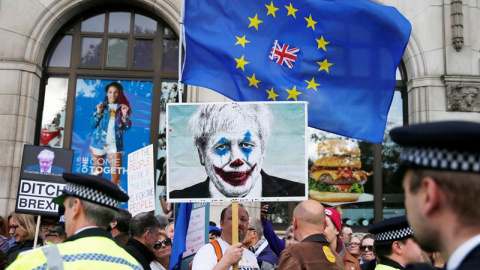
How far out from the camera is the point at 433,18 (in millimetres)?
11828

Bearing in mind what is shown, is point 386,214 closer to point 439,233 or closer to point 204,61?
point 204,61

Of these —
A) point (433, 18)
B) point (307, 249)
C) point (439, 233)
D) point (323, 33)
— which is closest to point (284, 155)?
point (307, 249)

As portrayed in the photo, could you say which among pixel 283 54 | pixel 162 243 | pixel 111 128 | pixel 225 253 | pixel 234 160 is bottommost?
pixel 162 243

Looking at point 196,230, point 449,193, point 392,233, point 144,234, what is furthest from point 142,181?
point 449,193

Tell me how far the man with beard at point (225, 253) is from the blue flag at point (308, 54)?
188 cm

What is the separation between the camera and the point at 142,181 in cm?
788

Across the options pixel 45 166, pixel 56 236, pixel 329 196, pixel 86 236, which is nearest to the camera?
pixel 86 236

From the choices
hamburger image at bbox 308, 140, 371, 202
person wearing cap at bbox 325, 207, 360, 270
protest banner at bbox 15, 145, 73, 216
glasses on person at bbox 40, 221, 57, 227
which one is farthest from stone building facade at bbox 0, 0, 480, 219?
person wearing cap at bbox 325, 207, 360, 270

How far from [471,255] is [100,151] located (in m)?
10.7

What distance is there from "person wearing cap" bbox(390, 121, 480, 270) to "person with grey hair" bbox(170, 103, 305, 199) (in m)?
3.57

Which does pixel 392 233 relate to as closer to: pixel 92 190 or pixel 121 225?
pixel 92 190

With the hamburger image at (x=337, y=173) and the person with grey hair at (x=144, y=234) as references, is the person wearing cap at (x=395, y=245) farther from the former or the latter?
the hamburger image at (x=337, y=173)

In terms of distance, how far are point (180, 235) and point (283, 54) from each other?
2769mm

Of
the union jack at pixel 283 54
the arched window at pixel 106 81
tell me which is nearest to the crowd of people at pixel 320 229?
the union jack at pixel 283 54
